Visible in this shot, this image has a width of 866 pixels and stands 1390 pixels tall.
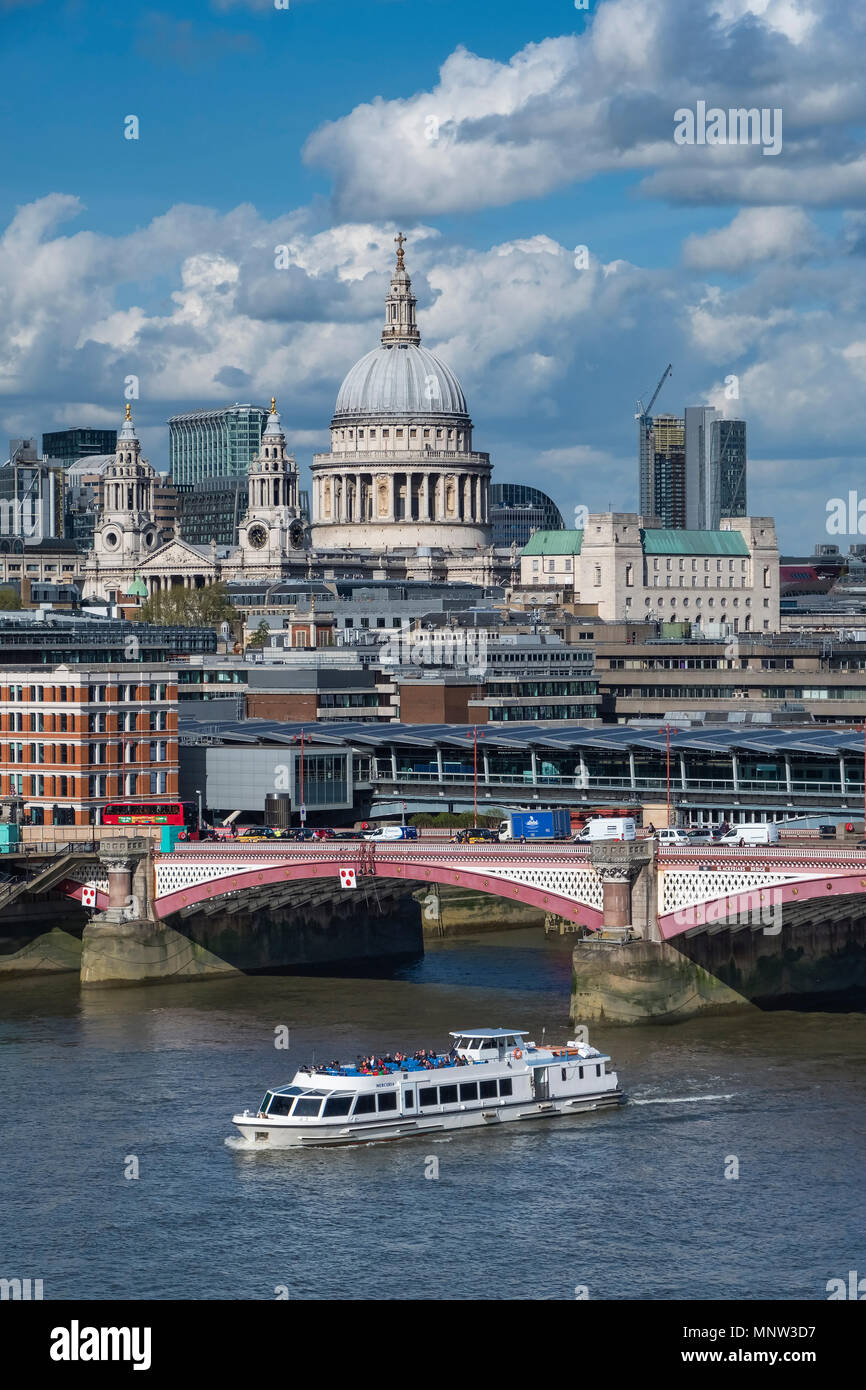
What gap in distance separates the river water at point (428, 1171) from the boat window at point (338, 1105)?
0.93 metres

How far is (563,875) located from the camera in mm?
71750

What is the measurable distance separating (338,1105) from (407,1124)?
1.63m

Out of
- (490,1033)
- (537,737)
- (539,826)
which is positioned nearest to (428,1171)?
(490,1033)

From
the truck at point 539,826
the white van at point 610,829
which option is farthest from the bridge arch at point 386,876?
the truck at point 539,826

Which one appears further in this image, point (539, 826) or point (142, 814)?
point (142, 814)

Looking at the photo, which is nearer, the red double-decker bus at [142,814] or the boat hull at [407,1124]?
the boat hull at [407,1124]

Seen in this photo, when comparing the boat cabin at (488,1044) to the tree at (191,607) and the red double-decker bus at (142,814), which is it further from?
the tree at (191,607)

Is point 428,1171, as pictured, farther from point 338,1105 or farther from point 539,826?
point 539,826

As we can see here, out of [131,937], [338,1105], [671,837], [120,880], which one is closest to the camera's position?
[338,1105]

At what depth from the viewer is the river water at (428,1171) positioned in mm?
48688

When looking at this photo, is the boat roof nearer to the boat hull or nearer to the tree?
the boat hull

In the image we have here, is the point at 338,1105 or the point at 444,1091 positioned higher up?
the point at 444,1091

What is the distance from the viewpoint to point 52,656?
10944cm
